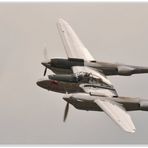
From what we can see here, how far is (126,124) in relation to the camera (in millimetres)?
39375

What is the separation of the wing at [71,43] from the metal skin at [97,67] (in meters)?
1.36

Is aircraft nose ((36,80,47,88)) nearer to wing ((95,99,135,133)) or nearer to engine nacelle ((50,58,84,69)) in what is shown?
engine nacelle ((50,58,84,69))

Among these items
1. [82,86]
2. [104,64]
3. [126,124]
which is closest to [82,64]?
[104,64]

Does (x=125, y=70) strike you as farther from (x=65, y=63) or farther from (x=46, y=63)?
(x=46, y=63)

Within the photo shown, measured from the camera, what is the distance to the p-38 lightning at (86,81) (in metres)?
42.9

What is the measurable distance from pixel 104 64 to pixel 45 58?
4.93 meters

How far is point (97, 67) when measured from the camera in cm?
5209

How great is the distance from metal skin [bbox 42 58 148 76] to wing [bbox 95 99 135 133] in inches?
355

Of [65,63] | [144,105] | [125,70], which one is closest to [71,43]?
[65,63]

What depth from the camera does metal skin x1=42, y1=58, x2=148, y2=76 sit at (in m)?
51.7

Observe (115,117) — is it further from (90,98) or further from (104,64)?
(104,64)

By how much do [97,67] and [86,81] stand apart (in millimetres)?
3682

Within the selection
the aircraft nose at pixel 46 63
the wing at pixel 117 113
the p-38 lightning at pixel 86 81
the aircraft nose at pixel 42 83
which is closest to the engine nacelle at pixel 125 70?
the p-38 lightning at pixel 86 81

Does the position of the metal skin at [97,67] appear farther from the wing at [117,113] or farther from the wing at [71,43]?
the wing at [117,113]
